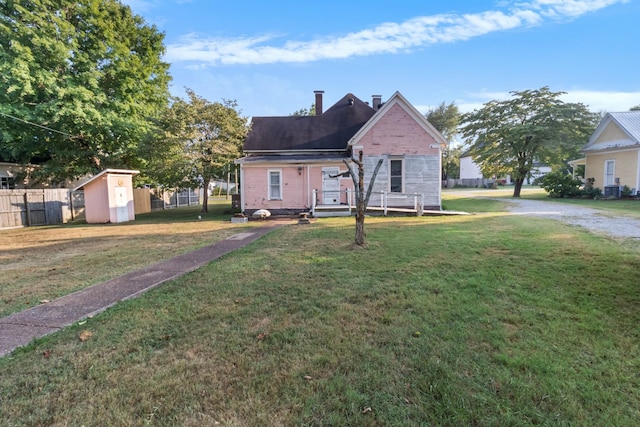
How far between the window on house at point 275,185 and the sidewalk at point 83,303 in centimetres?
1058

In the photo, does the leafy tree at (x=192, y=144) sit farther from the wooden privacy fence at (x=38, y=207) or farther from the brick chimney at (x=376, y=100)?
the brick chimney at (x=376, y=100)

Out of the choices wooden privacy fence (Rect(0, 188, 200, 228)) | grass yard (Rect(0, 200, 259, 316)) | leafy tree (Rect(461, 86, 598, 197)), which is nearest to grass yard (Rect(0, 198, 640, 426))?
Result: grass yard (Rect(0, 200, 259, 316))

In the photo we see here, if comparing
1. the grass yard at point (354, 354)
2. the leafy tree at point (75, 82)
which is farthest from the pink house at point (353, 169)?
the grass yard at point (354, 354)

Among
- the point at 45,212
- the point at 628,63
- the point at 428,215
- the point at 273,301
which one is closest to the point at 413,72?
the point at 428,215

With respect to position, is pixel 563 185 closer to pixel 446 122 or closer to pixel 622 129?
pixel 622 129

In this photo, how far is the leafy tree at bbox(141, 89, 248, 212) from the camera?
17.0 m

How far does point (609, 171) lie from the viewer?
2169 centimetres

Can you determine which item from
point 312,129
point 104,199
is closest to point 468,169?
point 312,129

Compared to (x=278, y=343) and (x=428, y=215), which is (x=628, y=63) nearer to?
(x=428, y=215)

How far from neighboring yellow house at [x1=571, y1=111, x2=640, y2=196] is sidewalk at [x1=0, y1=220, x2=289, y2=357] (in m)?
26.0

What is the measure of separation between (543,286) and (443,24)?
11.3 meters

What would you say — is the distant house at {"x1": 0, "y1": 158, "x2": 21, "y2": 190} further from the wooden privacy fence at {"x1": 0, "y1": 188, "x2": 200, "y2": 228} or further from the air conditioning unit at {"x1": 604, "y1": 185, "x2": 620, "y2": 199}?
the air conditioning unit at {"x1": 604, "y1": 185, "x2": 620, "y2": 199}

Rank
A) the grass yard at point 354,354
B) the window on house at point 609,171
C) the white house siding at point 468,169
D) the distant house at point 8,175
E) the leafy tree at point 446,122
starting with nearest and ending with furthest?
the grass yard at point 354,354
the distant house at point 8,175
the window on house at point 609,171
the leafy tree at point 446,122
the white house siding at point 468,169

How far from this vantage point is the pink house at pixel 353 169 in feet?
55.1
